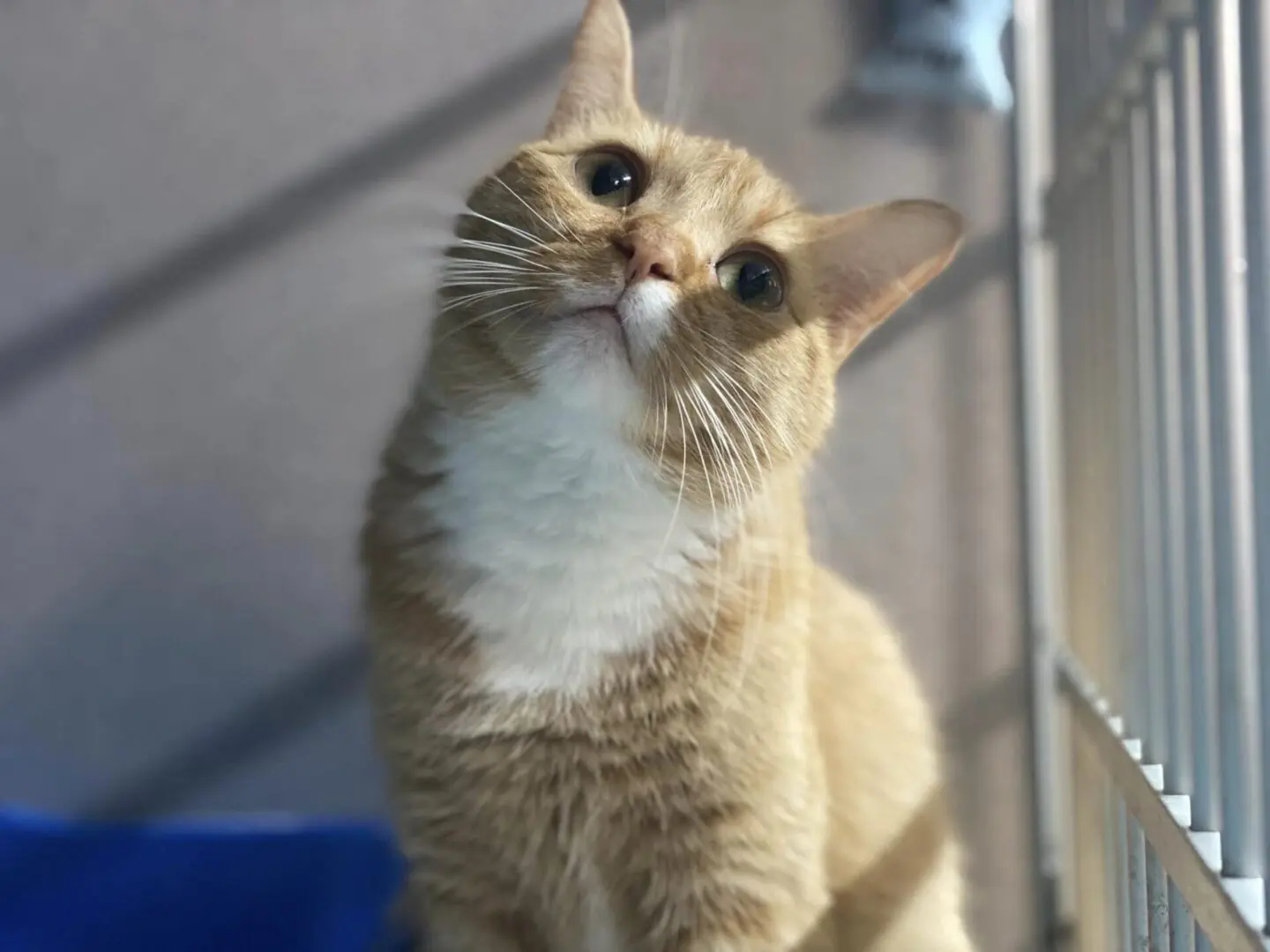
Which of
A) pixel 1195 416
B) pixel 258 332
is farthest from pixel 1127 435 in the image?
pixel 258 332

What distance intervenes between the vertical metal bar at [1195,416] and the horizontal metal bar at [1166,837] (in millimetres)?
32

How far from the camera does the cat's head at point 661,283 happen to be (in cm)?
80

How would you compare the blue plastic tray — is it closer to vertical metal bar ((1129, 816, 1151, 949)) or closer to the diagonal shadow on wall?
the diagonal shadow on wall

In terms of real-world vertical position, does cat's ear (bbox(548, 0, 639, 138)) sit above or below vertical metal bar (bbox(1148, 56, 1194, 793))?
above

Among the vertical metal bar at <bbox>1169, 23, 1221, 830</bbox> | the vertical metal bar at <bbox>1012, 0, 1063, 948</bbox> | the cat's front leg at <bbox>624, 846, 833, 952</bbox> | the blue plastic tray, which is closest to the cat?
the cat's front leg at <bbox>624, 846, 833, 952</bbox>

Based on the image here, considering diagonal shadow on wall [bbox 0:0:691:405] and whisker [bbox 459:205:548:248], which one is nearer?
whisker [bbox 459:205:548:248]

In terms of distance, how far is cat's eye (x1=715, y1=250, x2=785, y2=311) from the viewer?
0.90m

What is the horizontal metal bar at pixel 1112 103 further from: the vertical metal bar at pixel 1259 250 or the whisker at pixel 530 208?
the whisker at pixel 530 208

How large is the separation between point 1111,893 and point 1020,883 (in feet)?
1.18

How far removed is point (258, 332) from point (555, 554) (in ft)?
2.29

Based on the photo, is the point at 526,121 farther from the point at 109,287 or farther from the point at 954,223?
the point at 954,223

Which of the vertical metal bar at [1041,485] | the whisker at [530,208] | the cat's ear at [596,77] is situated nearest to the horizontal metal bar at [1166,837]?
the vertical metal bar at [1041,485]

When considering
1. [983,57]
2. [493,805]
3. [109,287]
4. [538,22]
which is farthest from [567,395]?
[109,287]

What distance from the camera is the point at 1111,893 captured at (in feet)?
3.64
